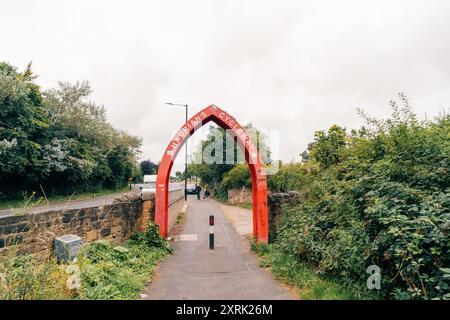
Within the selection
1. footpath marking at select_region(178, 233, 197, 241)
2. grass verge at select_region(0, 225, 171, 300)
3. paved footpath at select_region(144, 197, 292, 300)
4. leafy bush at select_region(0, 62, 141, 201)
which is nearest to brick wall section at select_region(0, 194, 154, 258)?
grass verge at select_region(0, 225, 171, 300)

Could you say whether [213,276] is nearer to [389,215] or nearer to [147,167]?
[389,215]

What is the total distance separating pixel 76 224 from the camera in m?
5.51

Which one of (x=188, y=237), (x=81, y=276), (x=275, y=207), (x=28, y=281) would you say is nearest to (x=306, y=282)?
(x=81, y=276)

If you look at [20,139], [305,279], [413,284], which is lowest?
[305,279]

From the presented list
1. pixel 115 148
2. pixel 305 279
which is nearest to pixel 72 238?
pixel 305 279

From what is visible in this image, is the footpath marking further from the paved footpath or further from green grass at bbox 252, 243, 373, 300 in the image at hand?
green grass at bbox 252, 243, 373, 300

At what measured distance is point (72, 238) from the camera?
4887 millimetres

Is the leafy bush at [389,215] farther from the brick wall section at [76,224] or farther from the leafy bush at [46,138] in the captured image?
the leafy bush at [46,138]

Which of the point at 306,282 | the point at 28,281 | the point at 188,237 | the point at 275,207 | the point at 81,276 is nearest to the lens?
the point at 28,281

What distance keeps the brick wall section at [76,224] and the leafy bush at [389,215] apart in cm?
401

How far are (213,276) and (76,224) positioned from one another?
286 cm

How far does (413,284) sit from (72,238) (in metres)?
5.09
